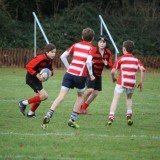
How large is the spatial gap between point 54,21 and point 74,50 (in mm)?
26169

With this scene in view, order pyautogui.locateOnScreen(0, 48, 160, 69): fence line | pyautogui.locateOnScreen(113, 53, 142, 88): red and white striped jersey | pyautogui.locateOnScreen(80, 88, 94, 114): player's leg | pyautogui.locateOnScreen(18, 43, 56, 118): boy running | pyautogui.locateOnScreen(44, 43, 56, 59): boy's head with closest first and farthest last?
1. pyautogui.locateOnScreen(113, 53, 142, 88): red and white striped jersey
2. pyautogui.locateOnScreen(44, 43, 56, 59): boy's head
3. pyautogui.locateOnScreen(18, 43, 56, 118): boy running
4. pyautogui.locateOnScreen(80, 88, 94, 114): player's leg
5. pyautogui.locateOnScreen(0, 48, 160, 69): fence line

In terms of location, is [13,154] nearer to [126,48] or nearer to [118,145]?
[118,145]

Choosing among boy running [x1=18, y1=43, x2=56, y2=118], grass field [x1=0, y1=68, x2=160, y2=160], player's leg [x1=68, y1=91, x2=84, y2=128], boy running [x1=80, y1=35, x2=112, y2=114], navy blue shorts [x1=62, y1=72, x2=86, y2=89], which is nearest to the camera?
grass field [x1=0, y1=68, x2=160, y2=160]

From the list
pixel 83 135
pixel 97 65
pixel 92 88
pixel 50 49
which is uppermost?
pixel 50 49

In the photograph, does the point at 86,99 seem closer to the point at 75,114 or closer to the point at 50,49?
the point at 50,49

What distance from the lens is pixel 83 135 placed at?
11297 mm

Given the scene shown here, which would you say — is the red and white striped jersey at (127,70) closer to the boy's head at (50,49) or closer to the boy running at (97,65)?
the boy's head at (50,49)

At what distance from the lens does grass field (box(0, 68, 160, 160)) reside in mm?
9469

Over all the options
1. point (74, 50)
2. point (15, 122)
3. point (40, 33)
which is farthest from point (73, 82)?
point (40, 33)

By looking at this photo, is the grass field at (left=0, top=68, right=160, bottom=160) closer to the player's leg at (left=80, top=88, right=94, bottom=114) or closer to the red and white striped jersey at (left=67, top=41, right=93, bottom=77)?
the player's leg at (left=80, top=88, right=94, bottom=114)

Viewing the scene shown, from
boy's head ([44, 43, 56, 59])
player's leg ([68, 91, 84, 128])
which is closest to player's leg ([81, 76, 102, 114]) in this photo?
boy's head ([44, 43, 56, 59])

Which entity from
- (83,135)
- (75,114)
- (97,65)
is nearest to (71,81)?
(75,114)

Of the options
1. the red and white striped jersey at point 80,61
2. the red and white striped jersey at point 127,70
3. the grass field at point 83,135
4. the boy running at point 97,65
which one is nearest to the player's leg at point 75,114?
the grass field at point 83,135

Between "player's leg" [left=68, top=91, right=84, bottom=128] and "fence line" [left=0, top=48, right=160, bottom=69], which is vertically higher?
"player's leg" [left=68, top=91, right=84, bottom=128]
